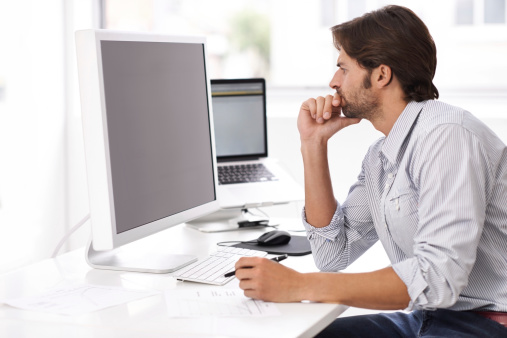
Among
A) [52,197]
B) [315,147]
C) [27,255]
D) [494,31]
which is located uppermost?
[494,31]

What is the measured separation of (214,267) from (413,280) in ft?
1.50

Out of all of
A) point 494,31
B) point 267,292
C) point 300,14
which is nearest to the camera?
point 267,292

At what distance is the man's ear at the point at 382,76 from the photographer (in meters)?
1.49

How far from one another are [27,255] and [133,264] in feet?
7.43

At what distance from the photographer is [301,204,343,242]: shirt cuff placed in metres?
1.60

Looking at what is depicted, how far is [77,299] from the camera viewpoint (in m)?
1.26

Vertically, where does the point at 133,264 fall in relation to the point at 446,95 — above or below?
below

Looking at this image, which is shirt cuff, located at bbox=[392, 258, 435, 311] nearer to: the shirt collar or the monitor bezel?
the shirt collar

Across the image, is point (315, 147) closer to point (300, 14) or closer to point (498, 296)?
point (498, 296)

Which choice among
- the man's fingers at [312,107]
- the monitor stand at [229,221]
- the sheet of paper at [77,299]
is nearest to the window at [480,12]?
the monitor stand at [229,221]

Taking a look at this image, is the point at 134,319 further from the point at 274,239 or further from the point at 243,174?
the point at 243,174

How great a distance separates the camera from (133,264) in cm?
152

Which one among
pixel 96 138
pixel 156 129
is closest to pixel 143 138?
pixel 156 129

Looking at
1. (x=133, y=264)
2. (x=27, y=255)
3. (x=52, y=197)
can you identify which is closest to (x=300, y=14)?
(x=52, y=197)
